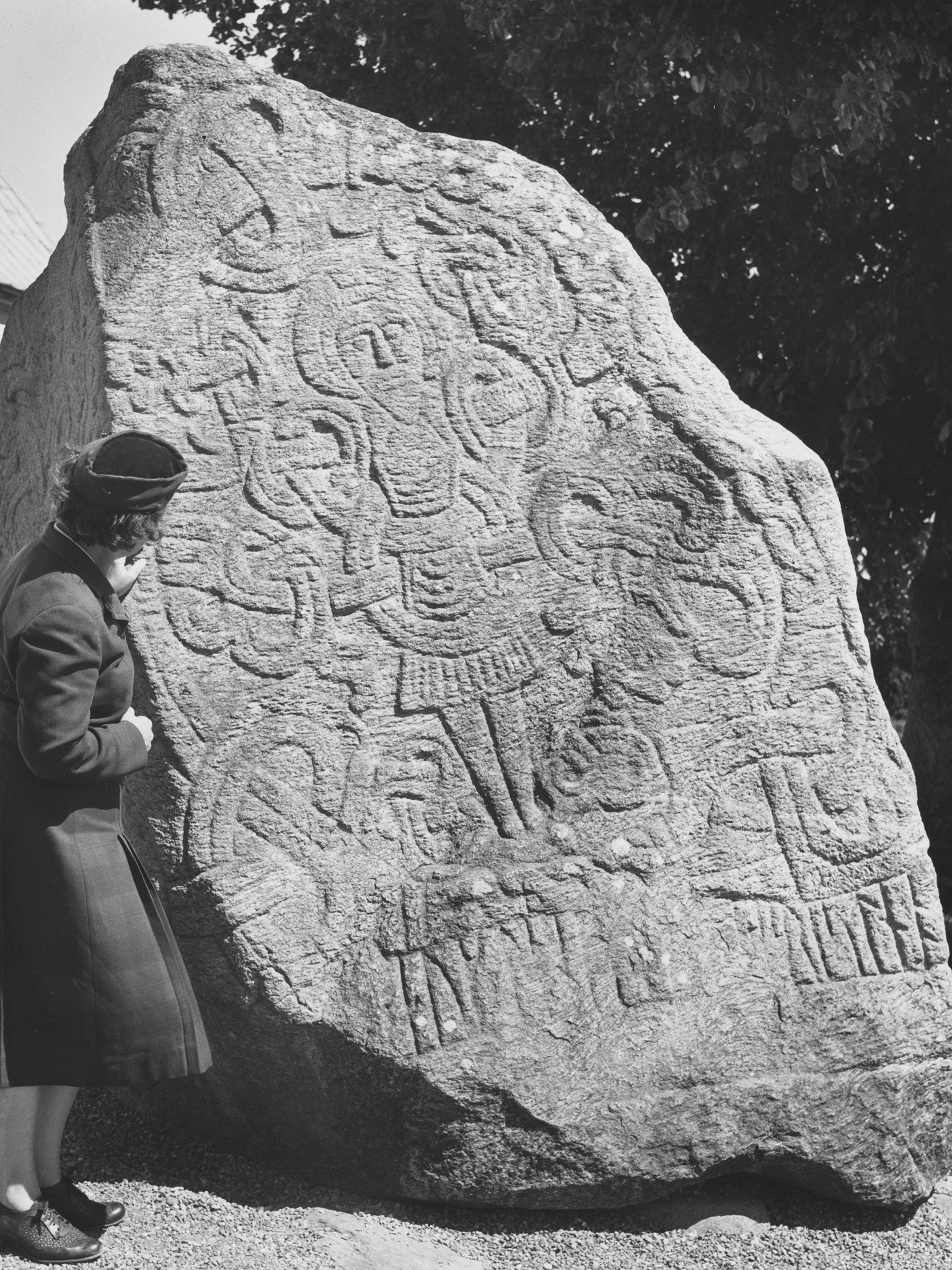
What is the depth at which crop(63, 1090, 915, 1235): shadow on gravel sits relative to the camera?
9.36 ft

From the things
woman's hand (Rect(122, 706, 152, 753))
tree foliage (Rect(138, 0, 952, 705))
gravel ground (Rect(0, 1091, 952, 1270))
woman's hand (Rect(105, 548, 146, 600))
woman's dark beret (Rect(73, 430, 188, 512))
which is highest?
tree foliage (Rect(138, 0, 952, 705))

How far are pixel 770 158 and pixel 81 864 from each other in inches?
212

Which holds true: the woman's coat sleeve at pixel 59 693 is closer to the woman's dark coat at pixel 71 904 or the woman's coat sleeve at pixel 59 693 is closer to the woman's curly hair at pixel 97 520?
the woman's dark coat at pixel 71 904

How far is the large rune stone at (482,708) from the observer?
2.79 m

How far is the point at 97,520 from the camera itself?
7.86ft

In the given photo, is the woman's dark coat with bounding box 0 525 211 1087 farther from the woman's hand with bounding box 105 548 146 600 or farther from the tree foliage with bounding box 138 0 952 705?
the tree foliage with bounding box 138 0 952 705

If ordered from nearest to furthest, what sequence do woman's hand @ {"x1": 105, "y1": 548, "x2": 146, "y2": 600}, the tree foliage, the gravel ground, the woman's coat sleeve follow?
the woman's coat sleeve → woman's hand @ {"x1": 105, "y1": 548, "x2": 146, "y2": 600} → the gravel ground → the tree foliage

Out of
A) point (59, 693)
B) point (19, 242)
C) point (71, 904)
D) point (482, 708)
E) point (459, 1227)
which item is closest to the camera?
point (59, 693)

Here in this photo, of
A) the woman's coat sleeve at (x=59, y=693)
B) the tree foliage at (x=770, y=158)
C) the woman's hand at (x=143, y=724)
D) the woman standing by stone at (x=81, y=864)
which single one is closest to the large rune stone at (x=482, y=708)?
the woman's hand at (x=143, y=724)

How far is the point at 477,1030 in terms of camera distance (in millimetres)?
2773

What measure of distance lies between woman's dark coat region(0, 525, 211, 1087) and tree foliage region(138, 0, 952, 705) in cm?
407

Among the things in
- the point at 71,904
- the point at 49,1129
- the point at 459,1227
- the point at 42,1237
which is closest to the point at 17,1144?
the point at 49,1129

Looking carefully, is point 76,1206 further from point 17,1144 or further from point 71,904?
point 71,904

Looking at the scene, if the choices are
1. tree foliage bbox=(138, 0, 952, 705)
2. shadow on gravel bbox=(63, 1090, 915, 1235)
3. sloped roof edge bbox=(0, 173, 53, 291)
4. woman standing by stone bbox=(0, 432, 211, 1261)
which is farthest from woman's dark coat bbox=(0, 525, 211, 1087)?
sloped roof edge bbox=(0, 173, 53, 291)
